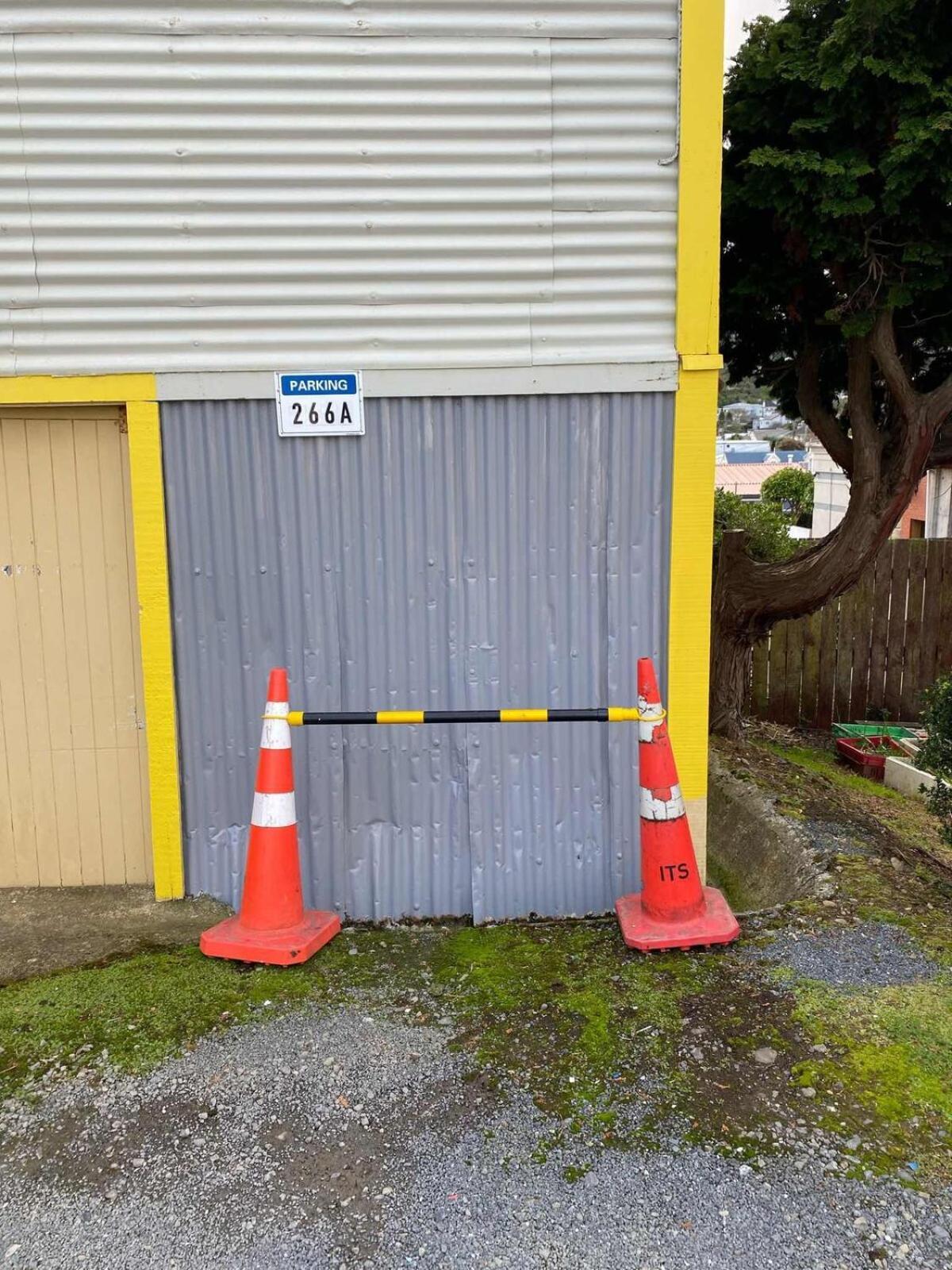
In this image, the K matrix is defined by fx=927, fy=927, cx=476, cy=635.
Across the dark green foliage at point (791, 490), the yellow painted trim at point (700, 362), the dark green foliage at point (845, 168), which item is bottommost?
the yellow painted trim at point (700, 362)

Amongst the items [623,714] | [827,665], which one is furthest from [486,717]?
[827,665]

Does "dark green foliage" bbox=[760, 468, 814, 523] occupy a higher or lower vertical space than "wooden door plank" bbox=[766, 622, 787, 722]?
higher

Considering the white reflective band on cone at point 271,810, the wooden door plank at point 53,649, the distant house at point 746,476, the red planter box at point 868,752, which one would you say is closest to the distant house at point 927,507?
the red planter box at point 868,752

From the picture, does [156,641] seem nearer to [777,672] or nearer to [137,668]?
[137,668]

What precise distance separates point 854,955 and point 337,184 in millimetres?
3767

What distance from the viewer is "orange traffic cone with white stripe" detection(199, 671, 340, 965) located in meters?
3.80

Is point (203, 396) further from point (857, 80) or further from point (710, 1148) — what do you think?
point (857, 80)

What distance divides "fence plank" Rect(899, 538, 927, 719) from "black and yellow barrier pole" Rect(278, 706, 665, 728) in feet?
21.4

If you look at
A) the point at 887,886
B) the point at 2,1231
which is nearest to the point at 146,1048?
the point at 2,1231

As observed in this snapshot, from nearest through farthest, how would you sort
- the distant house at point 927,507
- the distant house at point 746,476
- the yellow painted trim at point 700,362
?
1. the yellow painted trim at point 700,362
2. the distant house at point 927,507
3. the distant house at point 746,476

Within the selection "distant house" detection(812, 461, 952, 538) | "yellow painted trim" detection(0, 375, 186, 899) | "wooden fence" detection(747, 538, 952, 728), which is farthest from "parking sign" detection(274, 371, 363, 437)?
"distant house" detection(812, 461, 952, 538)

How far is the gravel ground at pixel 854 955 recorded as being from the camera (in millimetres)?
3502

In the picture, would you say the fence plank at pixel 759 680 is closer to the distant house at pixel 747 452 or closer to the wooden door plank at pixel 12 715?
the wooden door plank at pixel 12 715

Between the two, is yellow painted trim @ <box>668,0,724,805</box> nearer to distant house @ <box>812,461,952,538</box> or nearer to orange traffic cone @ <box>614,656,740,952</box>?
orange traffic cone @ <box>614,656,740,952</box>
